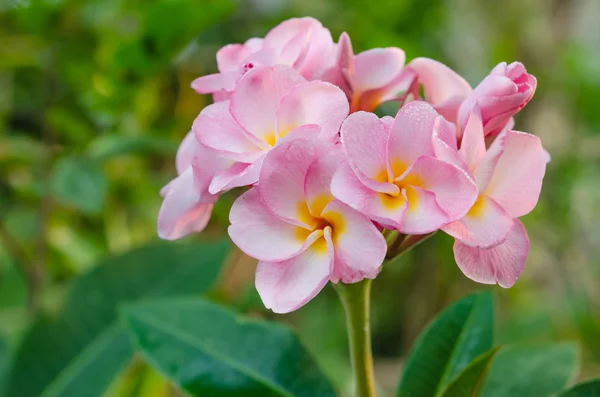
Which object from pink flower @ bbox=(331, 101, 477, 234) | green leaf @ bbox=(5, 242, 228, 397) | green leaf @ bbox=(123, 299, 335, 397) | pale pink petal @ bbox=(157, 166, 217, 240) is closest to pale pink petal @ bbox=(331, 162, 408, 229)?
pink flower @ bbox=(331, 101, 477, 234)

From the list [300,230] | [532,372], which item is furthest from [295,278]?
[532,372]

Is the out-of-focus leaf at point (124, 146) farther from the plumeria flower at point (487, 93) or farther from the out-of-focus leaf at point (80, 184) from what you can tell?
the plumeria flower at point (487, 93)

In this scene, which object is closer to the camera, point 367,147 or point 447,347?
point 367,147

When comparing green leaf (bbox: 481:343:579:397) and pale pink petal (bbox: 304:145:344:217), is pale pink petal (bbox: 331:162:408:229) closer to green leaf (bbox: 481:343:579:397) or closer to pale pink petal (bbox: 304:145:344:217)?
pale pink petal (bbox: 304:145:344:217)

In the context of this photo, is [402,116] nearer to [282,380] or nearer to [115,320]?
[282,380]

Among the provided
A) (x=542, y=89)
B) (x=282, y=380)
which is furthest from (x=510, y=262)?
(x=542, y=89)

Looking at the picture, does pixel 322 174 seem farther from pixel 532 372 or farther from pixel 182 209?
pixel 532 372
